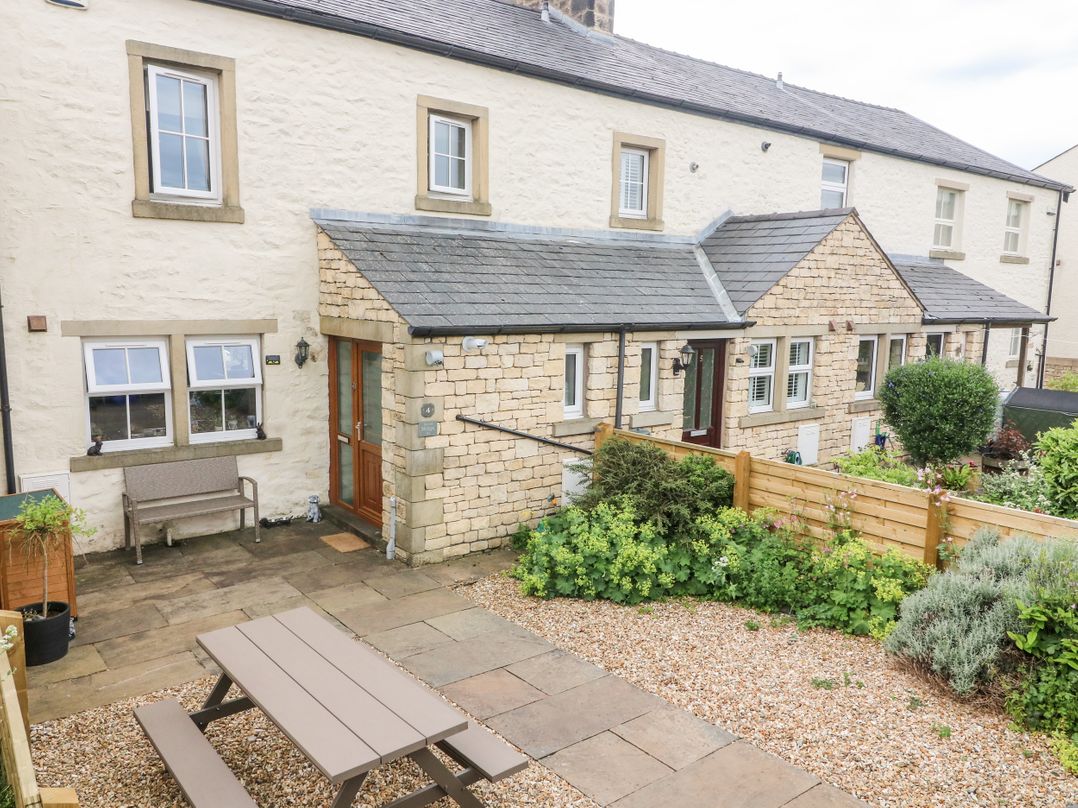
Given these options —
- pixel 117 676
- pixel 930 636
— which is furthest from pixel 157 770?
pixel 930 636

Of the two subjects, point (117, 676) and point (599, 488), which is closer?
point (117, 676)

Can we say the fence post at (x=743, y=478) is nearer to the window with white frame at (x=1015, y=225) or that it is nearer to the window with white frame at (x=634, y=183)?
the window with white frame at (x=634, y=183)

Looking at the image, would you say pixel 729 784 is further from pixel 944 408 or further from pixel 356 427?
pixel 944 408

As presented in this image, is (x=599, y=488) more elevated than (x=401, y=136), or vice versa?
(x=401, y=136)

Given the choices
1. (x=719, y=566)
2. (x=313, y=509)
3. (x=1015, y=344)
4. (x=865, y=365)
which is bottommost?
(x=313, y=509)

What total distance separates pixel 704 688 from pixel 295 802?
295 cm

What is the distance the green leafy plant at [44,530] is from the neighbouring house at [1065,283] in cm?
2425

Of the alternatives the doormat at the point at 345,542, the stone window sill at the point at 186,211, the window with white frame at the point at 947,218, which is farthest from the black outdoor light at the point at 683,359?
Result: the window with white frame at the point at 947,218

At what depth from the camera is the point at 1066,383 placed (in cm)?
1998

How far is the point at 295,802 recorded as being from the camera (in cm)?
450

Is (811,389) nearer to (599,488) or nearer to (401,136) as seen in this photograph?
(599,488)

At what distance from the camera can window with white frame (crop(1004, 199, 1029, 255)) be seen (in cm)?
2022

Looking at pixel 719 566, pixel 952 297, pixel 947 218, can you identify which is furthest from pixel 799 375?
pixel 947 218

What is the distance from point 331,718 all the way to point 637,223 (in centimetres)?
1047
